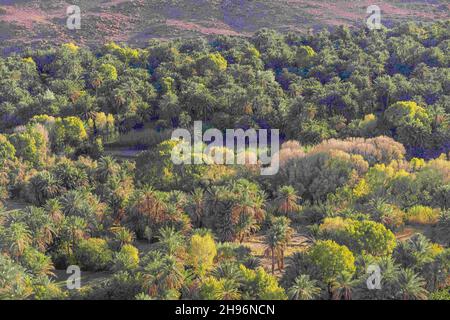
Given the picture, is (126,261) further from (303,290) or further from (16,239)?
(303,290)

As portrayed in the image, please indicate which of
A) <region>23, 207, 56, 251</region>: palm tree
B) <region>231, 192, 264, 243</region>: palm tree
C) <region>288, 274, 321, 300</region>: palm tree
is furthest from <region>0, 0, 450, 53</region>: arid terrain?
<region>288, 274, 321, 300</region>: palm tree

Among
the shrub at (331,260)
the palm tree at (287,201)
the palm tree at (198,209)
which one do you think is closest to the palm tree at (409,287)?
the shrub at (331,260)

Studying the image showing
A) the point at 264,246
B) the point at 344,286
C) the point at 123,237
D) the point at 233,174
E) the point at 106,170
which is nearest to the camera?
the point at 344,286

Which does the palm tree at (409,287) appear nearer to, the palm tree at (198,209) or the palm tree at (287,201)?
the palm tree at (287,201)

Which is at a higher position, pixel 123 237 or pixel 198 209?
pixel 198 209

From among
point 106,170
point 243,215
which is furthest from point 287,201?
point 106,170
